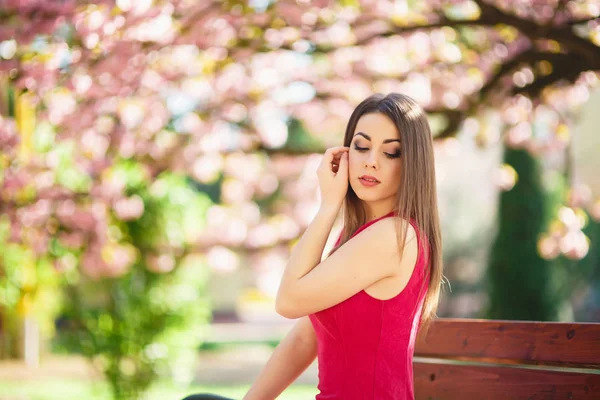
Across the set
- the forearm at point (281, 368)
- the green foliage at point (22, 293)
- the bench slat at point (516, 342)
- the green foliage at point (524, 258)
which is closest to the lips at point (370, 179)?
the forearm at point (281, 368)

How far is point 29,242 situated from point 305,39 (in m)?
2.41

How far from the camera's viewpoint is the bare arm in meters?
2.16

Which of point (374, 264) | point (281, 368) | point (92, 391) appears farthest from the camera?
point (92, 391)

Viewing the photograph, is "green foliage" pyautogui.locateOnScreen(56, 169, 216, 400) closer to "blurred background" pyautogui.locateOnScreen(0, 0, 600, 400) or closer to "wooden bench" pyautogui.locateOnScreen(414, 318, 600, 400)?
"blurred background" pyautogui.locateOnScreen(0, 0, 600, 400)

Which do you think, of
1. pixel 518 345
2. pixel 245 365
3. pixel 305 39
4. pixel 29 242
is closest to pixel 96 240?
pixel 29 242

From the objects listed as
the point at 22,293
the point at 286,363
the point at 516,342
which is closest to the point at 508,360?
the point at 516,342

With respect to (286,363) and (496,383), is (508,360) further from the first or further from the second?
(286,363)

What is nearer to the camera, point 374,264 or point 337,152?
point 374,264

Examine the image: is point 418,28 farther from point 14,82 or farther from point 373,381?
point 373,381

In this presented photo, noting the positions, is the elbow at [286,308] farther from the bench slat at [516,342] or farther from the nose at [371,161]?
the bench slat at [516,342]

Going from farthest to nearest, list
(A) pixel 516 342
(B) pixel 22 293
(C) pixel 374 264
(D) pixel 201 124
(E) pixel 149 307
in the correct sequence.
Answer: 1. (B) pixel 22 293
2. (E) pixel 149 307
3. (D) pixel 201 124
4. (A) pixel 516 342
5. (C) pixel 374 264

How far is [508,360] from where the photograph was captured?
2.48 metres

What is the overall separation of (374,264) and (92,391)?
641 cm

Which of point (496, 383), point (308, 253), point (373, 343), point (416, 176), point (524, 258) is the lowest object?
point (524, 258)
